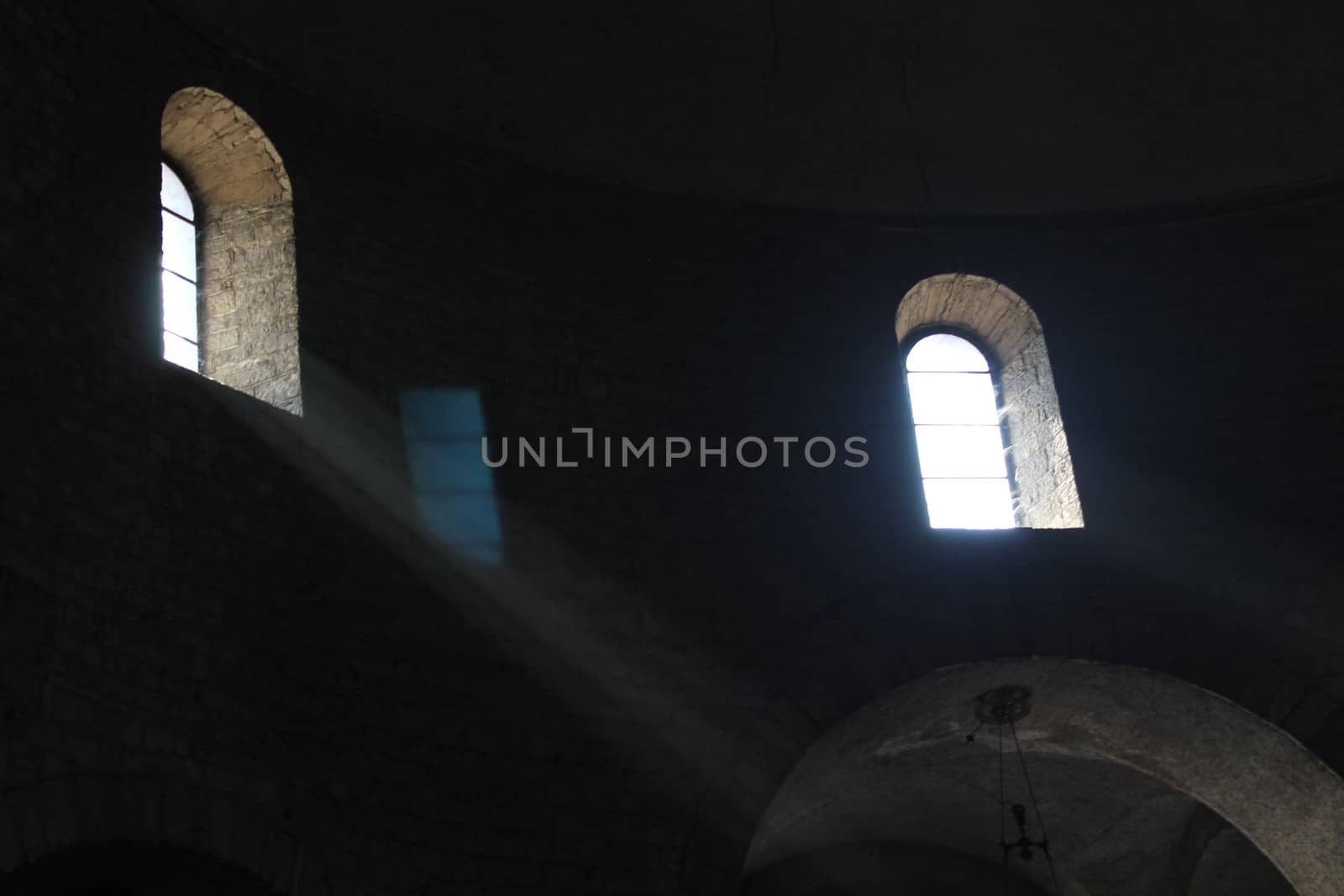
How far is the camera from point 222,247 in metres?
9.80

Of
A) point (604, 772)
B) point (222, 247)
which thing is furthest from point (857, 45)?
point (604, 772)

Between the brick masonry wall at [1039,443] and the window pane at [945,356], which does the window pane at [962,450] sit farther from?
the window pane at [945,356]

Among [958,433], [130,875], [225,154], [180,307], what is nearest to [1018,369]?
[958,433]

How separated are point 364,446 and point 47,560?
2120 millimetres

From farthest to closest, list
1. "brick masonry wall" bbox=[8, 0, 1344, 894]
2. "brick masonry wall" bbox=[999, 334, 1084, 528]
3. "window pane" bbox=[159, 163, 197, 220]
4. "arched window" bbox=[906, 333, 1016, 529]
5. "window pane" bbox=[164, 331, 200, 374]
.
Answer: "arched window" bbox=[906, 333, 1016, 529]
"brick masonry wall" bbox=[999, 334, 1084, 528]
"window pane" bbox=[159, 163, 197, 220]
"window pane" bbox=[164, 331, 200, 374]
"brick masonry wall" bbox=[8, 0, 1344, 894]

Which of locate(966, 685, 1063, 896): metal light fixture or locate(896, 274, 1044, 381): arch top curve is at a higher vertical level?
locate(896, 274, 1044, 381): arch top curve

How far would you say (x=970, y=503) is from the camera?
11.3 metres

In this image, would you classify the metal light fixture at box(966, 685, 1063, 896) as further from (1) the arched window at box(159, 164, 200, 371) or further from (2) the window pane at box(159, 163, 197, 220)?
(2) the window pane at box(159, 163, 197, 220)

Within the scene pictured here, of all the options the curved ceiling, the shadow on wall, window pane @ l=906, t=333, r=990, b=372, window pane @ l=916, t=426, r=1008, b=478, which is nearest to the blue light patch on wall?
the curved ceiling

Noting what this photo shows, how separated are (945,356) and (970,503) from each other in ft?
3.29

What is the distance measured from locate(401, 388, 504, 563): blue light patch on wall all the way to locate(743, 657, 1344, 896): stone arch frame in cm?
196

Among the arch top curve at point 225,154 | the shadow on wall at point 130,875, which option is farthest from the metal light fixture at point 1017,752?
the arch top curve at point 225,154

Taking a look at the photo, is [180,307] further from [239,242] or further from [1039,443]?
[1039,443]

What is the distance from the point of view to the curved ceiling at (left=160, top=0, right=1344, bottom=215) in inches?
434
